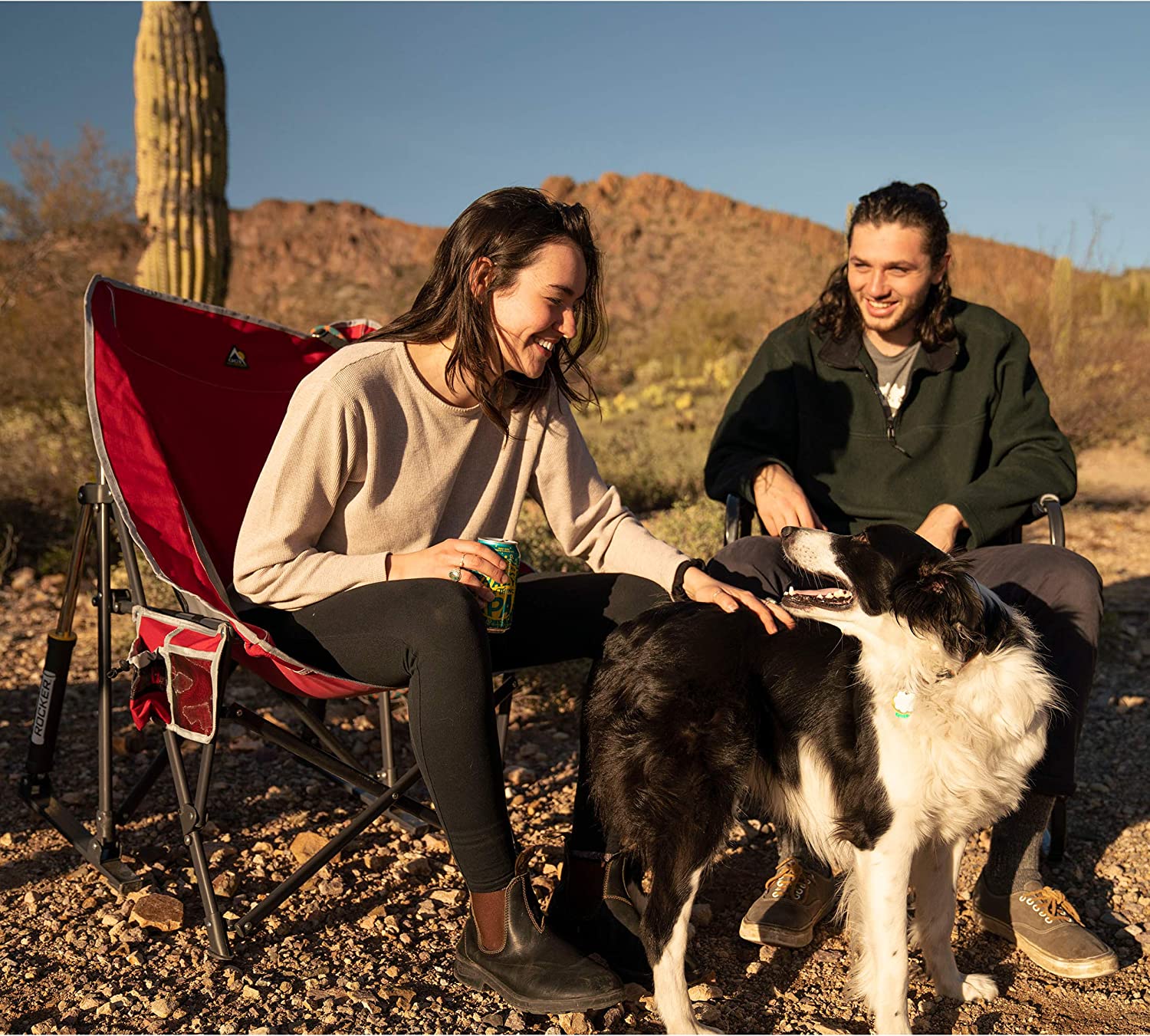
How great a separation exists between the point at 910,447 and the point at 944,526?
364 millimetres

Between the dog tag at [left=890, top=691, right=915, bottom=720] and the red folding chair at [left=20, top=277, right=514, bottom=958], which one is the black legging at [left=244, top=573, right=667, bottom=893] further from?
the dog tag at [left=890, top=691, right=915, bottom=720]

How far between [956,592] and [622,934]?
42.4 inches

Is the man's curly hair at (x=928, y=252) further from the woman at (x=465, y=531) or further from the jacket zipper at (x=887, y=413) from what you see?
the woman at (x=465, y=531)

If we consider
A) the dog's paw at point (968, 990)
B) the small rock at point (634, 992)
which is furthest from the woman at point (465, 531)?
the dog's paw at point (968, 990)

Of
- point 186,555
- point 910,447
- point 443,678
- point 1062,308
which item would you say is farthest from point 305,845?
point 1062,308

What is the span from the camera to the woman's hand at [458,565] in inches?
89.0

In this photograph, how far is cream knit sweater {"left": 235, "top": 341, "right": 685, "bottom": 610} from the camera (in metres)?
2.34

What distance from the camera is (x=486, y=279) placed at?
2.47 m

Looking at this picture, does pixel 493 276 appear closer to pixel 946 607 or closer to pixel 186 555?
pixel 186 555

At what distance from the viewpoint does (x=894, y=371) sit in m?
3.23

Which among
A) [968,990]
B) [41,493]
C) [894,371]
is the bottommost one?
[968,990]

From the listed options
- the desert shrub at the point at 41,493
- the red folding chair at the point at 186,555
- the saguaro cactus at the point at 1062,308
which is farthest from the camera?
the saguaro cactus at the point at 1062,308

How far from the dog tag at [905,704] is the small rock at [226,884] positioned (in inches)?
70.7

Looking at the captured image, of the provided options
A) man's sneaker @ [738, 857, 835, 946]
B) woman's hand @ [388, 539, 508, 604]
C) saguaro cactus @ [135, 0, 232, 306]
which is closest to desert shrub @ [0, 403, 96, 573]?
saguaro cactus @ [135, 0, 232, 306]
